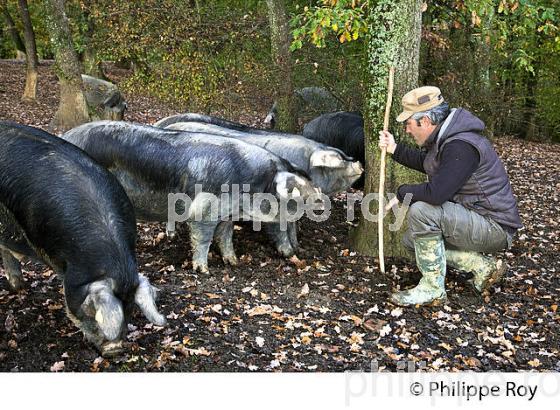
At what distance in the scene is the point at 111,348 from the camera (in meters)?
3.83

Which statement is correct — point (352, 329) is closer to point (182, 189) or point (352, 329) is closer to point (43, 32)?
point (182, 189)

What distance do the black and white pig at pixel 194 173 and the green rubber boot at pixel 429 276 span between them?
1270 mm

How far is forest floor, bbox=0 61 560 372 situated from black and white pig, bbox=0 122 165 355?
45cm

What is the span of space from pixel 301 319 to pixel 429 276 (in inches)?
44.3

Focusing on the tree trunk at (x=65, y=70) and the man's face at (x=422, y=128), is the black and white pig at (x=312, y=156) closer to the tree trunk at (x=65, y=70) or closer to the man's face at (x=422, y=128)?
the man's face at (x=422, y=128)

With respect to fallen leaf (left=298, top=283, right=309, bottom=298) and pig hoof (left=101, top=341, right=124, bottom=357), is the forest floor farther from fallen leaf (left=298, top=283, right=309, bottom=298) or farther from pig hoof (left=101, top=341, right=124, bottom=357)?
pig hoof (left=101, top=341, right=124, bottom=357)

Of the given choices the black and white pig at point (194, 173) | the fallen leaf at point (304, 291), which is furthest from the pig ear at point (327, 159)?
the fallen leaf at point (304, 291)

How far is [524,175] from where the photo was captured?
11.7 m

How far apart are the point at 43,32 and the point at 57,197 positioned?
2421cm

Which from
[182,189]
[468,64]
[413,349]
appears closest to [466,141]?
[413,349]

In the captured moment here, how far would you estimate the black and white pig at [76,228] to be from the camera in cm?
392

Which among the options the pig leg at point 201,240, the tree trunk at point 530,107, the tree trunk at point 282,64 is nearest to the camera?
the pig leg at point 201,240

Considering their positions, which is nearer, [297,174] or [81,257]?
[81,257]

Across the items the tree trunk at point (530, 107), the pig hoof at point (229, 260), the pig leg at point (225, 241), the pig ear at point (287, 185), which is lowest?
the tree trunk at point (530, 107)
